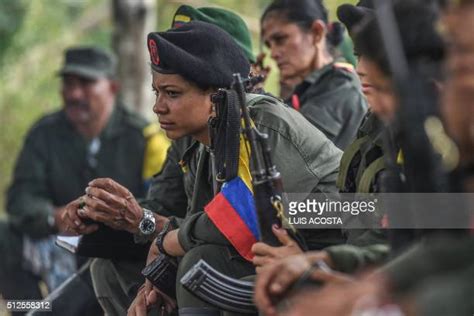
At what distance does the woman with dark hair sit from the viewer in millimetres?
7617

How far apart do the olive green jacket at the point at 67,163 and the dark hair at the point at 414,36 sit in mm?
5702

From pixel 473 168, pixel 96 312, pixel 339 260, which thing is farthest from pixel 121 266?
pixel 473 168

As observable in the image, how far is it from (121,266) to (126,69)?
5623mm


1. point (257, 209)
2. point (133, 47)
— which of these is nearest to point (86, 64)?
point (133, 47)

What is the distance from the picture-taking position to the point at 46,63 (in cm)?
1504

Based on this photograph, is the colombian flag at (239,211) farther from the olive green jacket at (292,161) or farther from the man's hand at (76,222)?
the man's hand at (76,222)

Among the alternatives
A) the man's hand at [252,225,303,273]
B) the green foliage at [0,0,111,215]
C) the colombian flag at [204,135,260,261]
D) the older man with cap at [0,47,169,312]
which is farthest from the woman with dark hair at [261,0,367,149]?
the green foliage at [0,0,111,215]

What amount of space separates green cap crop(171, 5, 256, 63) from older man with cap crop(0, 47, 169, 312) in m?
2.64

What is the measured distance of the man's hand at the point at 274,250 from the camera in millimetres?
4887

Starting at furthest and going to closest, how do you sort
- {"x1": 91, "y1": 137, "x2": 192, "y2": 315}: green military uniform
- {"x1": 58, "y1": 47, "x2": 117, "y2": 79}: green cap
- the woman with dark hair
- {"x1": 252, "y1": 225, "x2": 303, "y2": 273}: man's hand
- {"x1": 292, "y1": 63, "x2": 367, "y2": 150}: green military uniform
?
{"x1": 58, "y1": 47, "x2": 117, "y2": 79}: green cap
the woman with dark hair
{"x1": 292, "y1": 63, "x2": 367, "y2": 150}: green military uniform
{"x1": 91, "y1": 137, "x2": 192, "y2": 315}: green military uniform
{"x1": 252, "y1": 225, "x2": 303, "y2": 273}: man's hand

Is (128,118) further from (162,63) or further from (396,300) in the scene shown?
(396,300)

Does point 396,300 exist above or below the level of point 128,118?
above

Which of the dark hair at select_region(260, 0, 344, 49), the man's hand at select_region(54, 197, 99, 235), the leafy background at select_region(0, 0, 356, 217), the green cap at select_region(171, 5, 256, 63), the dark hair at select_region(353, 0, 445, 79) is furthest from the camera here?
the leafy background at select_region(0, 0, 356, 217)

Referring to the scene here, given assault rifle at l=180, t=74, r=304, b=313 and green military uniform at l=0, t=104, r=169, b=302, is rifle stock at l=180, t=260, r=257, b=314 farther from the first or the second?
green military uniform at l=0, t=104, r=169, b=302
